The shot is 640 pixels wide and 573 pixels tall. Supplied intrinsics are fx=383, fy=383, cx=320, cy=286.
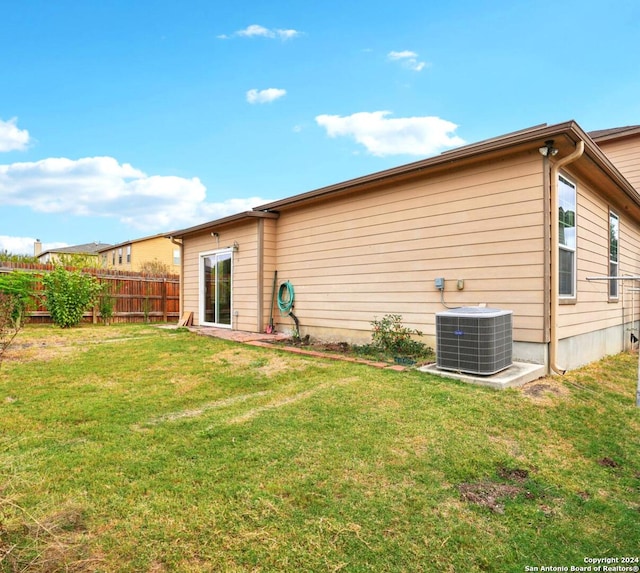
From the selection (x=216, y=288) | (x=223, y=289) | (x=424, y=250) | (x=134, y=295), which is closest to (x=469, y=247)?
(x=424, y=250)

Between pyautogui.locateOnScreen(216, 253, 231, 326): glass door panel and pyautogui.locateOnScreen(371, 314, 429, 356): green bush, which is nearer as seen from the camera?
pyautogui.locateOnScreen(371, 314, 429, 356): green bush

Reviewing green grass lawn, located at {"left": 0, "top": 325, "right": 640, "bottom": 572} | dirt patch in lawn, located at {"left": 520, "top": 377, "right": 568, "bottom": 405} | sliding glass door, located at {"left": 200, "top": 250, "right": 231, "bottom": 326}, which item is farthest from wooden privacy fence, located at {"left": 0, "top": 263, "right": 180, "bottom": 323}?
dirt patch in lawn, located at {"left": 520, "top": 377, "right": 568, "bottom": 405}

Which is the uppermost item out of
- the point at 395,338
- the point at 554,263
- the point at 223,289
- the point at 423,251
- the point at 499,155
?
the point at 499,155

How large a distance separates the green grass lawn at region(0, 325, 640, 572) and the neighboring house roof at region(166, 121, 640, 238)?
2857mm

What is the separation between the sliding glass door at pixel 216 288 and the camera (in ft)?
31.6

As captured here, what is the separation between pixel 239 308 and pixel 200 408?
5563 millimetres

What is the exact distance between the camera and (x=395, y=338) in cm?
609

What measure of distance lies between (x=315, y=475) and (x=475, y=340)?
2688mm

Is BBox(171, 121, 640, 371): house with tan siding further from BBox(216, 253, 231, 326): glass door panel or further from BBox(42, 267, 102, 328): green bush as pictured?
BBox(42, 267, 102, 328): green bush

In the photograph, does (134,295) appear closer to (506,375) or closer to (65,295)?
(65,295)

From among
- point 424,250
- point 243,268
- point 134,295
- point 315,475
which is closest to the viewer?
point 315,475

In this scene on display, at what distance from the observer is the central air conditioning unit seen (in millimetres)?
4250

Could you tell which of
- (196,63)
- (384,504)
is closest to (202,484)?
(384,504)

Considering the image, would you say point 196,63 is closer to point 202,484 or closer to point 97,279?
point 97,279
